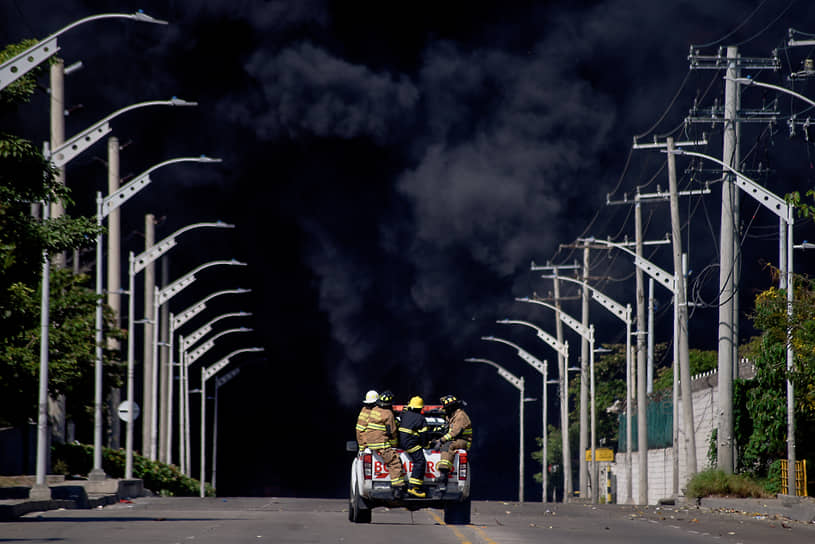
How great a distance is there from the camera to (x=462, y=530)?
25250 millimetres

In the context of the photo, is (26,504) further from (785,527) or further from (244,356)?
(244,356)

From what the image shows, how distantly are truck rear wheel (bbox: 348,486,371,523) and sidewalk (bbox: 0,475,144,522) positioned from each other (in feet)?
23.3

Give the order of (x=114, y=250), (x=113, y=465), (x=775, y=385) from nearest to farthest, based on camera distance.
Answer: (x=775, y=385) < (x=113, y=465) < (x=114, y=250)

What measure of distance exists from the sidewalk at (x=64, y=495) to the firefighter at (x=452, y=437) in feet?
30.4

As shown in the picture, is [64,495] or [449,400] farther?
[64,495]

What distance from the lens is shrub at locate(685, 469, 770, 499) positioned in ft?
136

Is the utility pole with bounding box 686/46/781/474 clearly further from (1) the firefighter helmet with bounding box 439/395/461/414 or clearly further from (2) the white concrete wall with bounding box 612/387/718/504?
(1) the firefighter helmet with bounding box 439/395/461/414

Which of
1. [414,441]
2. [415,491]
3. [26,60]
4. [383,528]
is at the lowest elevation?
[383,528]

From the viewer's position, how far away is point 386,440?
984 inches

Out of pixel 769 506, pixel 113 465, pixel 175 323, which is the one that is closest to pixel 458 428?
pixel 769 506

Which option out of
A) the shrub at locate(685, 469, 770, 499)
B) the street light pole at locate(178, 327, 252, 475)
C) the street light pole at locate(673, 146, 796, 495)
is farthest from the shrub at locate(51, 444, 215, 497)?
the street light pole at locate(673, 146, 796, 495)

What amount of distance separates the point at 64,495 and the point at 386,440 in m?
13.8

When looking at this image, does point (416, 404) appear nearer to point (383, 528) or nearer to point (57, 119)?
point (383, 528)

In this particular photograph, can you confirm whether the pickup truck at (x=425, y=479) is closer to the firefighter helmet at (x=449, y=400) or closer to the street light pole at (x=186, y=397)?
the firefighter helmet at (x=449, y=400)
